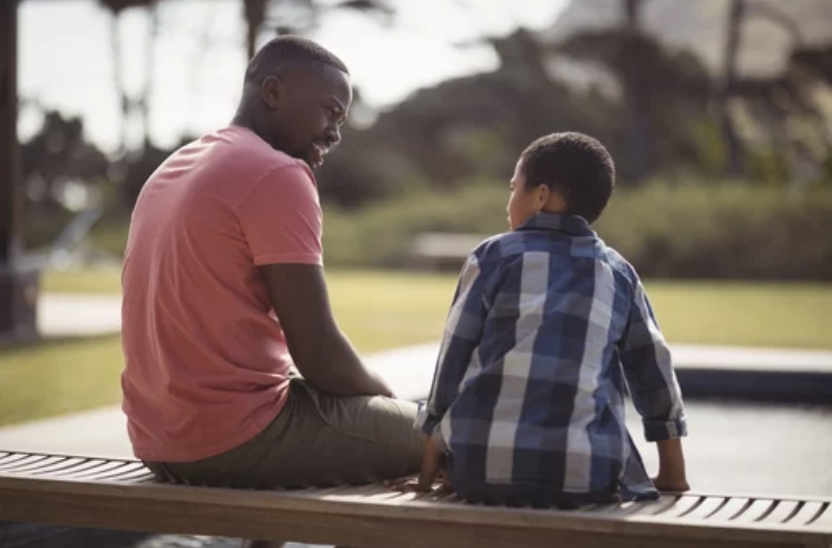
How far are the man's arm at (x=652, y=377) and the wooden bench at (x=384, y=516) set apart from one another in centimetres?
14

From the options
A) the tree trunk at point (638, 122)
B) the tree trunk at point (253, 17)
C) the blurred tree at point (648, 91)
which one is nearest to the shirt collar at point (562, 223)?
the tree trunk at point (253, 17)

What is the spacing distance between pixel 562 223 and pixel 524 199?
0.32 feet

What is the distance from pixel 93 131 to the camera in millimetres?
32656

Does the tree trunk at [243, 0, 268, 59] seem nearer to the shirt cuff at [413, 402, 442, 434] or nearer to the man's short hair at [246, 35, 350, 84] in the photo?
the man's short hair at [246, 35, 350, 84]

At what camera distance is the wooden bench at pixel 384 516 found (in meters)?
2.35

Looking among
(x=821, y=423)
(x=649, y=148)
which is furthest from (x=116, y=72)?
(x=821, y=423)

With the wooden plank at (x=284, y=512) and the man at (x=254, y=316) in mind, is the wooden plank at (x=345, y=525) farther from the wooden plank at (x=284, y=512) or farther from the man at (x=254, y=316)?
the man at (x=254, y=316)

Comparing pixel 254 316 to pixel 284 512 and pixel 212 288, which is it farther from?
pixel 284 512

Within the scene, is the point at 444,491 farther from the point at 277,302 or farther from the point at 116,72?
the point at 116,72

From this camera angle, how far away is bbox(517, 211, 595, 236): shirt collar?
263 cm

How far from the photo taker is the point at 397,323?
37.4 ft

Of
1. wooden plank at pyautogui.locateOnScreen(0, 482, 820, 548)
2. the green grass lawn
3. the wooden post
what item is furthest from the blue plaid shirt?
the wooden post

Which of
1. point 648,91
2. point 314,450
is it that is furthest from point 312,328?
point 648,91

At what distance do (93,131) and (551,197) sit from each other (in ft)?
103
